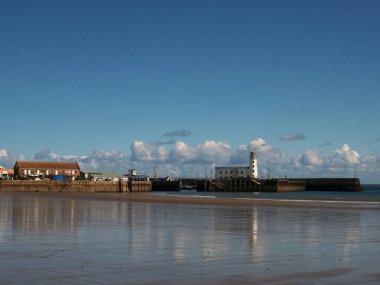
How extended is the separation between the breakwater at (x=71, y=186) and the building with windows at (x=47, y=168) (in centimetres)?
2828

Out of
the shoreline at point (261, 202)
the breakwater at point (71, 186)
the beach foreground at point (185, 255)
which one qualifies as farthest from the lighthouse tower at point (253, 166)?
the beach foreground at point (185, 255)

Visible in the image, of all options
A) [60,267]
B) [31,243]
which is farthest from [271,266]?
[31,243]

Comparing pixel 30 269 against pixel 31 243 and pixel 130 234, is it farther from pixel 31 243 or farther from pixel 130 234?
pixel 130 234

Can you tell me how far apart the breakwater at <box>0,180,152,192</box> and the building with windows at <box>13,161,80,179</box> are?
28.3 metres

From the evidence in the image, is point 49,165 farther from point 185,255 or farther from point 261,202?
point 185,255

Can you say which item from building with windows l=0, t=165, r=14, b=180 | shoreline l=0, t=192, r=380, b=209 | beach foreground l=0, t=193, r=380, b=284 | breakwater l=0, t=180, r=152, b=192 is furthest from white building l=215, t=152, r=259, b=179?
beach foreground l=0, t=193, r=380, b=284

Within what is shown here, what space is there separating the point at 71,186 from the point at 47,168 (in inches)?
1762

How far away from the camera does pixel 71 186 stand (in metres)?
125

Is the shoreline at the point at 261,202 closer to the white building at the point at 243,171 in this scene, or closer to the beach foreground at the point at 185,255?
the beach foreground at the point at 185,255

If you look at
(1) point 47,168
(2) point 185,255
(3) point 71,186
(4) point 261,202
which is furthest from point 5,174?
(2) point 185,255

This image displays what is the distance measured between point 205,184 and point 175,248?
167 meters

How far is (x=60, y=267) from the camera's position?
13031 mm

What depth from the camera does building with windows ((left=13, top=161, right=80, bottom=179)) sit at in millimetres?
164000

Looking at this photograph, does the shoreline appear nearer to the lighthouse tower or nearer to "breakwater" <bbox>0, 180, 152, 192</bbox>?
"breakwater" <bbox>0, 180, 152, 192</bbox>
